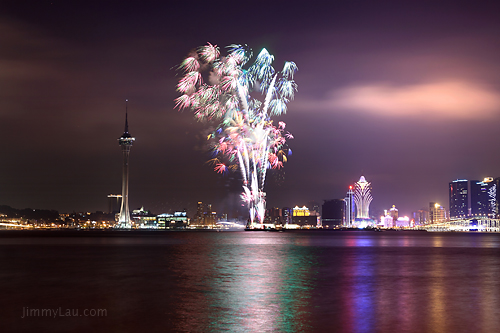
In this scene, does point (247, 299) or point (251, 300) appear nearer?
point (251, 300)

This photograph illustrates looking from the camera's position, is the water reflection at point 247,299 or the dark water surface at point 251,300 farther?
the dark water surface at point 251,300

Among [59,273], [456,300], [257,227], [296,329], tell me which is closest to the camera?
[296,329]

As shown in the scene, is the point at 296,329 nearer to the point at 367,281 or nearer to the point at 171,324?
the point at 171,324

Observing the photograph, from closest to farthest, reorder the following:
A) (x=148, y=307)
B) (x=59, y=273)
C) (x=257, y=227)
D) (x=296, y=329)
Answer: (x=296, y=329)
(x=148, y=307)
(x=59, y=273)
(x=257, y=227)

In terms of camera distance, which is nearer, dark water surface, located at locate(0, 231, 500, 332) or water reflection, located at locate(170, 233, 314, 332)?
water reflection, located at locate(170, 233, 314, 332)

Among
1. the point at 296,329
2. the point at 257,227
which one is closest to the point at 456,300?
the point at 296,329

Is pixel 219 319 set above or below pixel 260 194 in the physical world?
below

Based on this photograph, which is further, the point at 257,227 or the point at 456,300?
the point at 257,227

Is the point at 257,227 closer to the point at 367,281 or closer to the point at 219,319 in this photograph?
the point at 367,281

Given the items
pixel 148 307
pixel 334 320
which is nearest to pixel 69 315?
pixel 148 307
